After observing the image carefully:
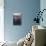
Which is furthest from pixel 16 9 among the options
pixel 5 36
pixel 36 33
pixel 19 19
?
pixel 36 33

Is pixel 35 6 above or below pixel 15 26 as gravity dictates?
above

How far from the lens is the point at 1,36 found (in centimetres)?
505

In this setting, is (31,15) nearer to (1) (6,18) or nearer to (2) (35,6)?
(2) (35,6)

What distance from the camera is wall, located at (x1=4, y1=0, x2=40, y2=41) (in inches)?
197

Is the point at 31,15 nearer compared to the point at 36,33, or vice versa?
the point at 36,33

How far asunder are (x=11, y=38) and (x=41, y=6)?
1.70 meters

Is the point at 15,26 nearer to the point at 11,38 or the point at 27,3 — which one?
the point at 11,38

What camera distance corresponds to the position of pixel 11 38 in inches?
200

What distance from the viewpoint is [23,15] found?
5066mm

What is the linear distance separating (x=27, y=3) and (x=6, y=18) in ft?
3.30

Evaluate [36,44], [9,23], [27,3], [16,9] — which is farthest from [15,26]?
[36,44]

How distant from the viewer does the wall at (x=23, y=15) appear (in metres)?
5.00

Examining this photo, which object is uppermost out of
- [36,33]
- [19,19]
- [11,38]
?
[19,19]

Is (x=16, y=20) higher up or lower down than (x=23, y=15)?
lower down
